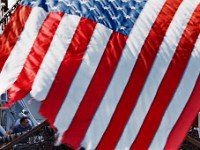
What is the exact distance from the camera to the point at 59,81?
742cm

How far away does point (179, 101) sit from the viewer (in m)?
7.67

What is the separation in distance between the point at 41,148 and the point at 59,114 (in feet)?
4.34

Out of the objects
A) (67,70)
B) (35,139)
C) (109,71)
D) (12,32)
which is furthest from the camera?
(35,139)

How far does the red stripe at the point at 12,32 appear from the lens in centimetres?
787

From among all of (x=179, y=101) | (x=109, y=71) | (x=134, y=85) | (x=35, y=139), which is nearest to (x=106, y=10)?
(x=109, y=71)

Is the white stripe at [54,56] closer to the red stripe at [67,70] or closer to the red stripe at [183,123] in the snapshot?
the red stripe at [67,70]

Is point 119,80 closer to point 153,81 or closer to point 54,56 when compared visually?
point 153,81

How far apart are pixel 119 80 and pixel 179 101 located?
796 mm

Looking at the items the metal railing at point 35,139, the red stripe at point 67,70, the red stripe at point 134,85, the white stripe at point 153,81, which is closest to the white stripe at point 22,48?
the red stripe at point 67,70

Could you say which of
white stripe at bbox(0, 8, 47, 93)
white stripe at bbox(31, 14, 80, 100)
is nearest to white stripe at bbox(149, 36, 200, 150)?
white stripe at bbox(31, 14, 80, 100)

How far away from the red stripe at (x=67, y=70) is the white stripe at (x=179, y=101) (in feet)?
4.13

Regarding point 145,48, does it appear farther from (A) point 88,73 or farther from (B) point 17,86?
(B) point 17,86

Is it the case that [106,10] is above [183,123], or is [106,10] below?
above

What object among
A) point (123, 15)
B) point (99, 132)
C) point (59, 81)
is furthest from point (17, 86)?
point (123, 15)
